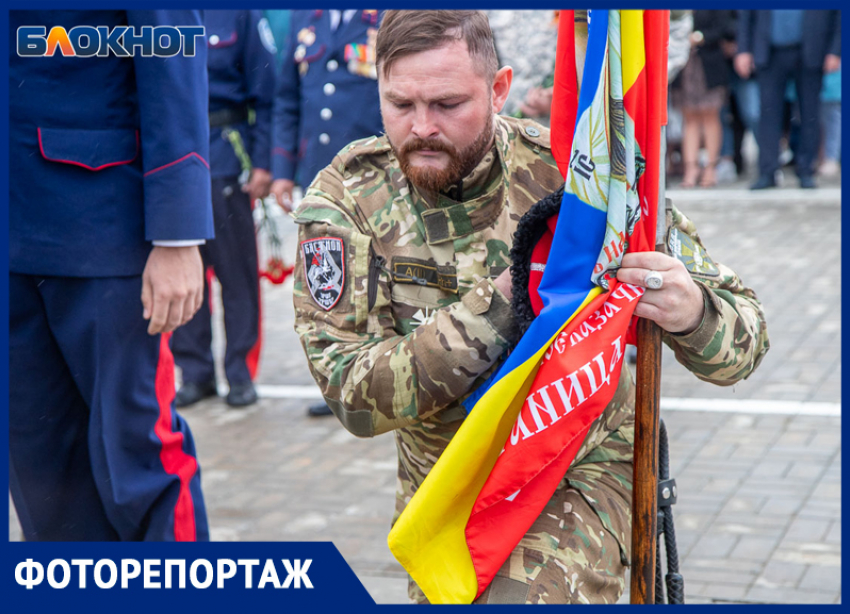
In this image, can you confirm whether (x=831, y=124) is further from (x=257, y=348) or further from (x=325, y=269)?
(x=325, y=269)

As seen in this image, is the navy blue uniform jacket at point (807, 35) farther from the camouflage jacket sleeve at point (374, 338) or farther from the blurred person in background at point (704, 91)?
the camouflage jacket sleeve at point (374, 338)

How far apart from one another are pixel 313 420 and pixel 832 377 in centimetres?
262

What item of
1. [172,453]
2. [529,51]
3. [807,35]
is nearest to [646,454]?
[172,453]

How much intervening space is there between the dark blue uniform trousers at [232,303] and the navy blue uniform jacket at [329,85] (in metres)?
0.51

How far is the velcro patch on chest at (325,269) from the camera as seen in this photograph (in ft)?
7.82

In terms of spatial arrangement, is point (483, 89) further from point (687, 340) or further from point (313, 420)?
point (313, 420)

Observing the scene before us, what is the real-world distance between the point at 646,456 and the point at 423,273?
61cm

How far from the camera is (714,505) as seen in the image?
4.23 metres

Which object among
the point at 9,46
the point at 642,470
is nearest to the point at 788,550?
the point at 642,470

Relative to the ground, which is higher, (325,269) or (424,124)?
(424,124)

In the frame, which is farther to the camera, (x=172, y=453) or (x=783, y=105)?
(x=783, y=105)

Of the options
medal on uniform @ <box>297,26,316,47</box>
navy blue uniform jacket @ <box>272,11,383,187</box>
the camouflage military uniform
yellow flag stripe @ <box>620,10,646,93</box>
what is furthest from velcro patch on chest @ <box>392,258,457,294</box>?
medal on uniform @ <box>297,26,316,47</box>

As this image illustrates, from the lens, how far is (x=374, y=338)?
7.82 feet

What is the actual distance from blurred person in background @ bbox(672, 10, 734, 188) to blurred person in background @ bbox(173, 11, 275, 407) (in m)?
6.67
